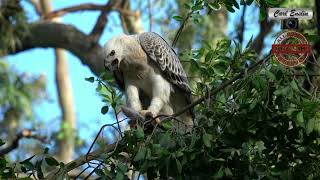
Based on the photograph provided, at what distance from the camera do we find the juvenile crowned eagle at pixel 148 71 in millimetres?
5014

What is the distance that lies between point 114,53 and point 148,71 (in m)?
0.31

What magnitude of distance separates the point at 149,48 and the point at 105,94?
1.77 feet

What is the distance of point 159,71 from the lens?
204 inches

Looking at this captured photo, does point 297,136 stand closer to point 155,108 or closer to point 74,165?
point 74,165

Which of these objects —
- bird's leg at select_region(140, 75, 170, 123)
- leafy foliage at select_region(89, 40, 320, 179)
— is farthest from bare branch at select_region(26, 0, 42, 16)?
leafy foliage at select_region(89, 40, 320, 179)

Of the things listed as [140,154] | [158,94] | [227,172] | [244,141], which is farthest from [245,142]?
[158,94]

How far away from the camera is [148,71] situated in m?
5.14

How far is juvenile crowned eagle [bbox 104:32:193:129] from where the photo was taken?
5.01 meters

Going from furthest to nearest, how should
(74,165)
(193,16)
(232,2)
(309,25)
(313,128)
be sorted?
1. (309,25)
2. (193,16)
3. (232,2)
4. (74,165)
5. (313,128)

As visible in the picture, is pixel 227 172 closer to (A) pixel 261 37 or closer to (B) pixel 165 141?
(B) pixel 165 141

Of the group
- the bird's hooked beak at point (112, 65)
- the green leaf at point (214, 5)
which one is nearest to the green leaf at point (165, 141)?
the bird's hooked beak at point (112, 65)

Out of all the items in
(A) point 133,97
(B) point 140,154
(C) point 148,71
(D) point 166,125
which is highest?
(C) point 148,71

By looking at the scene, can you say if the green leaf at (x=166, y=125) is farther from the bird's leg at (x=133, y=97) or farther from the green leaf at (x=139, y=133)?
the bird's leg at (x=133, y=97)

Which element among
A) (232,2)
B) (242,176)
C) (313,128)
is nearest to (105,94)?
(232,2)
